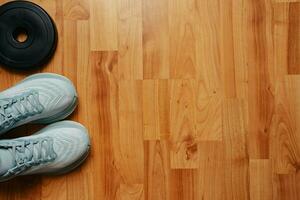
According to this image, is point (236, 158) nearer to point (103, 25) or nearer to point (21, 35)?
point (103, 25)

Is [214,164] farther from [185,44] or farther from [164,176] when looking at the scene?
[185,44]

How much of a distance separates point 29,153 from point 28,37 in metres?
0.31

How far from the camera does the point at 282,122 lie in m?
1.06

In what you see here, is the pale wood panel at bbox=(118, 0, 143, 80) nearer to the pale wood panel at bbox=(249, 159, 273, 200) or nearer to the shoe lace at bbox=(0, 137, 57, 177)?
the shoe lace at bbox=(0, 137, 57, 177)

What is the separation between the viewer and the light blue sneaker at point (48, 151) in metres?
0.96

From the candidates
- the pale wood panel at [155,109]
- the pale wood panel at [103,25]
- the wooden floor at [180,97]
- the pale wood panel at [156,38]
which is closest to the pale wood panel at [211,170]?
the wooden floor at [180,97]

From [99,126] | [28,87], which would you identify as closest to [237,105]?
[99,126]

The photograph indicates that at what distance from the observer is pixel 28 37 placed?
1.05m

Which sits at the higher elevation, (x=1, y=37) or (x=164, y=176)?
(x=1, y=37)

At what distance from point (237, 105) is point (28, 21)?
2.00 feet

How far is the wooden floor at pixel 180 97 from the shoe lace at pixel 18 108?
85mm

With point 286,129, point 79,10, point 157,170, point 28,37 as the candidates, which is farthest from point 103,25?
point 286,129

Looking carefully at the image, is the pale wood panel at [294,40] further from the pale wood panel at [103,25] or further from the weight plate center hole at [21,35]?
the weight plate center hole at [21,35]

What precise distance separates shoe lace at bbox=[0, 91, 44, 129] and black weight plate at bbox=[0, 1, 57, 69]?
→ 0.09 m
